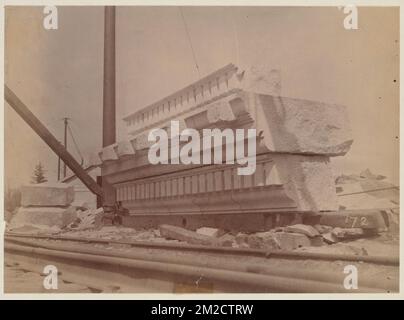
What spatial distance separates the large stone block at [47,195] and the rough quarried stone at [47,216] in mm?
64

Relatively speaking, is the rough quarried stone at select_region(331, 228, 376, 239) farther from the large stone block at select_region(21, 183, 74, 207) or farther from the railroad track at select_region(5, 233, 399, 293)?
the large stone block at select_region(21, 183, 74, 207)

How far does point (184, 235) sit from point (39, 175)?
58.9 inches

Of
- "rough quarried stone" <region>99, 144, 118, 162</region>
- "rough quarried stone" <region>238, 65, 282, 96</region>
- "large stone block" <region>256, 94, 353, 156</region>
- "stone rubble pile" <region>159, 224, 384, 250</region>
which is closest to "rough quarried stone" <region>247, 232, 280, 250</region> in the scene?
"stone rubble pile" <region>159, 224, 384, 250</region>

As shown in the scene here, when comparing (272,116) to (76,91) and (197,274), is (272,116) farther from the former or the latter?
(76,91)

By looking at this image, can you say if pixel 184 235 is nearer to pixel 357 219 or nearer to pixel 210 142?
pixel 210 142

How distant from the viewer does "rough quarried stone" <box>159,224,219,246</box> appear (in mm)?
4746

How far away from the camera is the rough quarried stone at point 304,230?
14.6 feet

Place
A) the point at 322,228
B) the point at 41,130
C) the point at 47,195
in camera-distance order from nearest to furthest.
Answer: the point at 322,228 → the point at 47,195 → the point at 41,130

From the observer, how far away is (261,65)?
15.7ft

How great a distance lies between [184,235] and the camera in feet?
16.1

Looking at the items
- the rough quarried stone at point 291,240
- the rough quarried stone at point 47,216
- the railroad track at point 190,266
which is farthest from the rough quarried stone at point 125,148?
the rough quarried stone at point 291,240

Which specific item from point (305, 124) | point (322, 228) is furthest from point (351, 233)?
point (305, 124)

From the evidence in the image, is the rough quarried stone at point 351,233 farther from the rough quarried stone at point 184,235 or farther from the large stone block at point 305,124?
the rough quarried stone at point 184,235
